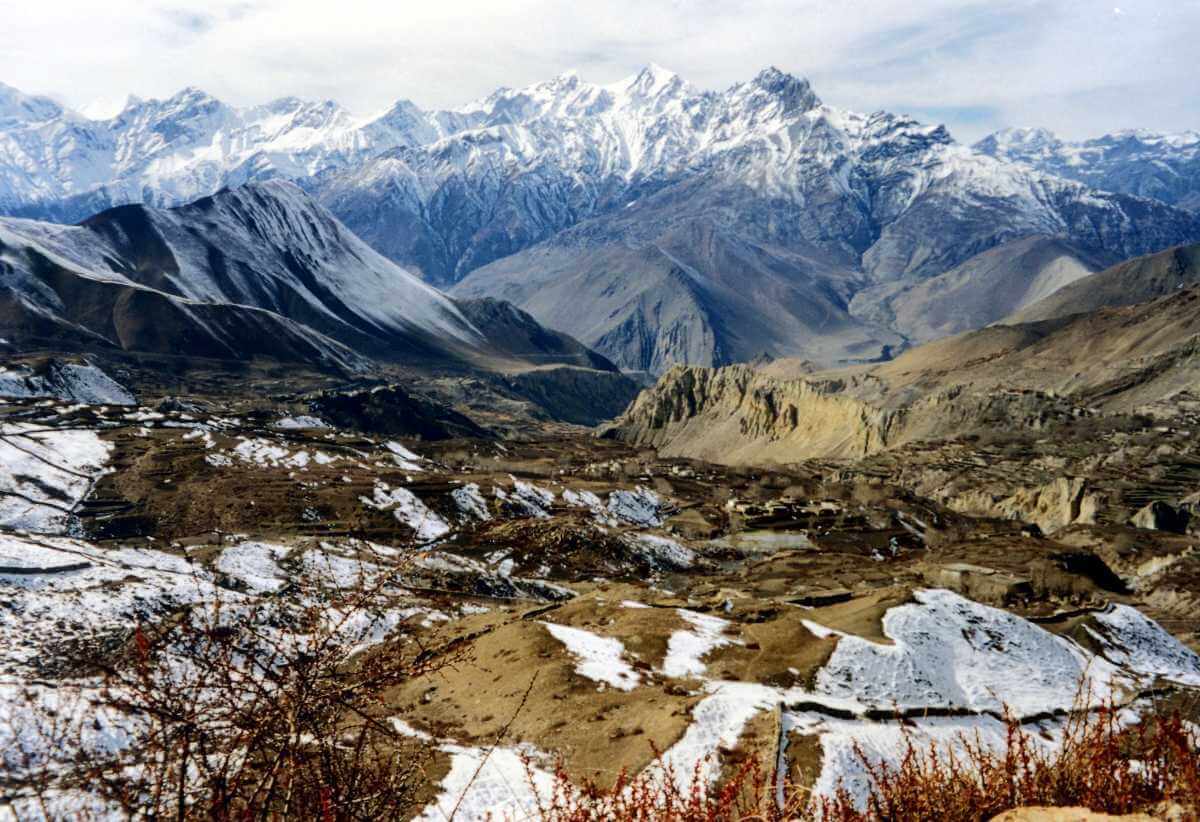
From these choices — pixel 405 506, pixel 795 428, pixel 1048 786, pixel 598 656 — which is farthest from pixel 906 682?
pixel 795 428

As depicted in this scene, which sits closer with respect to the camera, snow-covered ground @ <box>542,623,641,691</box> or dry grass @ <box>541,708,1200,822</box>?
dry grass @ <box>541,708,1200,822</box>

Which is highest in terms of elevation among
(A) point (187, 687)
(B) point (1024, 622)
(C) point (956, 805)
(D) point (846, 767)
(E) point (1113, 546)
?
(A) point (187, 687)

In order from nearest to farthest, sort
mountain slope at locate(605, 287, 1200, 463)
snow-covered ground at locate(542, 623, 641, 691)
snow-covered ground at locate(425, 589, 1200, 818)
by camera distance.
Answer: snow-covered ground at locate(425, 589, 1200, 818) → snow-covered ground at locate(542, 623, 641, 691) → mountain slope at locate(605, 287, 1200, 463)

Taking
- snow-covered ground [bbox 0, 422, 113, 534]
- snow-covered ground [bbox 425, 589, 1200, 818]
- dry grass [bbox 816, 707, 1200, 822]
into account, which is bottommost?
snow-covered ground [bbox 0, 422, 113, 534]

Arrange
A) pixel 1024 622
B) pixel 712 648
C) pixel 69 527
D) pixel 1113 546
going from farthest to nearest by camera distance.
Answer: pixel 1113 546 → pixel 69 527 → pixel 1024 622 → pixel 712 648

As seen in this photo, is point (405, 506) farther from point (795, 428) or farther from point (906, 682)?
point (795, 428)

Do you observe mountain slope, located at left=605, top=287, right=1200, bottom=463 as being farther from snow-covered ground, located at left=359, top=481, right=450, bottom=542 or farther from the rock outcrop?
snow-covered ground, located at left=359, top=481, right=450, bottom=542

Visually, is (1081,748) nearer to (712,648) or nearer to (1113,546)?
(712,648)

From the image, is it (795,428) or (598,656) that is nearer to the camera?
(598,656)

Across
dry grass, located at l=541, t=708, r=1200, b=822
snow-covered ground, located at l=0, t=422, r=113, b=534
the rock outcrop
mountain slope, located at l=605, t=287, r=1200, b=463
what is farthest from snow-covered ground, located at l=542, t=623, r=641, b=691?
mountain slope, located at l=605, t=287, r=1200, b=463

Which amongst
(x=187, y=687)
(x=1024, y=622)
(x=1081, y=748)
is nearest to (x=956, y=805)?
(x=1081, y=748)

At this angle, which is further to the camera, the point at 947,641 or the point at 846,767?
the point at 947,641
